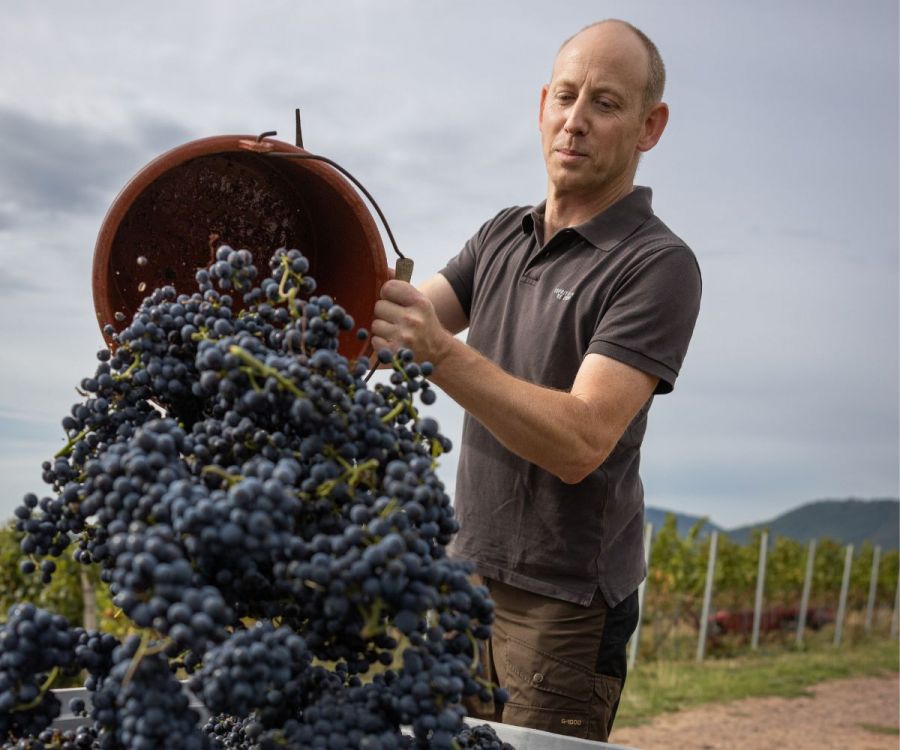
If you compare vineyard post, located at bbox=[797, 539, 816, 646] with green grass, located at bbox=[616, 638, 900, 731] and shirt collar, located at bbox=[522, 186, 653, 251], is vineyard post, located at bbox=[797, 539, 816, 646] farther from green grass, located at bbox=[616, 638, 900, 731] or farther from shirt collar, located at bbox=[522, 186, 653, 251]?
shirt collar, located at bbox=[522, 186, 653, 251]

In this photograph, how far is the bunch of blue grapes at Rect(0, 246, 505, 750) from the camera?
1.08 metres

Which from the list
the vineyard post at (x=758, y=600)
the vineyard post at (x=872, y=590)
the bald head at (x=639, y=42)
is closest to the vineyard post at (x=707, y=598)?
the vineyard post at (x=758, y=600)

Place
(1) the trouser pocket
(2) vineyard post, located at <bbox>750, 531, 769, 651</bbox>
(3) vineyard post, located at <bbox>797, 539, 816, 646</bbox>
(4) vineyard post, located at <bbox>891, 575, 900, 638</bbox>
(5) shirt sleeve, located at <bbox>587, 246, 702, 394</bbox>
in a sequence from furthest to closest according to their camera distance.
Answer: (4) vineyard post, located at <bbox>891, 575, 900, 638</bbox>, (3) vineyard post, located at <bbox>797, 539, 816, 646</bbox>, (2) vineyard post, located at <bbox>750, 531, 769, 651</bbox>, (1) the trouser pocket, (5) shirt sleeve, located at <bbox>587, 246, 702, 394</bbox>

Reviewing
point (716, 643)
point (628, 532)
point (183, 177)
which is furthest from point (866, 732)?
point (183, 177)

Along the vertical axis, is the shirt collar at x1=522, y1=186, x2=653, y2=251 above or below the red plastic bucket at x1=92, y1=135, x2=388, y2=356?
above

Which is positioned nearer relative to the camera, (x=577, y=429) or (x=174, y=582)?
(x=174, y=582)

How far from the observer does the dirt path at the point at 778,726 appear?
7.25 metres

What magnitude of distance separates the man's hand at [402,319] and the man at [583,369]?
529 millimetres

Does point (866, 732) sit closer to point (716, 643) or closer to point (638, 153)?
point (716, 643)

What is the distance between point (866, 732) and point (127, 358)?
8.12 metres

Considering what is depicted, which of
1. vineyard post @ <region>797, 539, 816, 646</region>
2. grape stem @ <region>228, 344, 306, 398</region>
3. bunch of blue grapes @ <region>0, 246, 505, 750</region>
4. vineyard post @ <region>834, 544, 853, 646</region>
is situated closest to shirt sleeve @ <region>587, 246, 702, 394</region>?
bunch of blue grapes @ <region>0, 246, 505, 750</region>

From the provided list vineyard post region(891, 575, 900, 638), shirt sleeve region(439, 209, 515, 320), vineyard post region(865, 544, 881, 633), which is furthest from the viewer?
vineyard post region(891, 575, 900, 638)

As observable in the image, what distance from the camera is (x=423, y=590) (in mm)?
1110

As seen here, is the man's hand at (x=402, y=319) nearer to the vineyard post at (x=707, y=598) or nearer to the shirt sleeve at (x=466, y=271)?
the shirt sleeve at (x=466, y=271)
